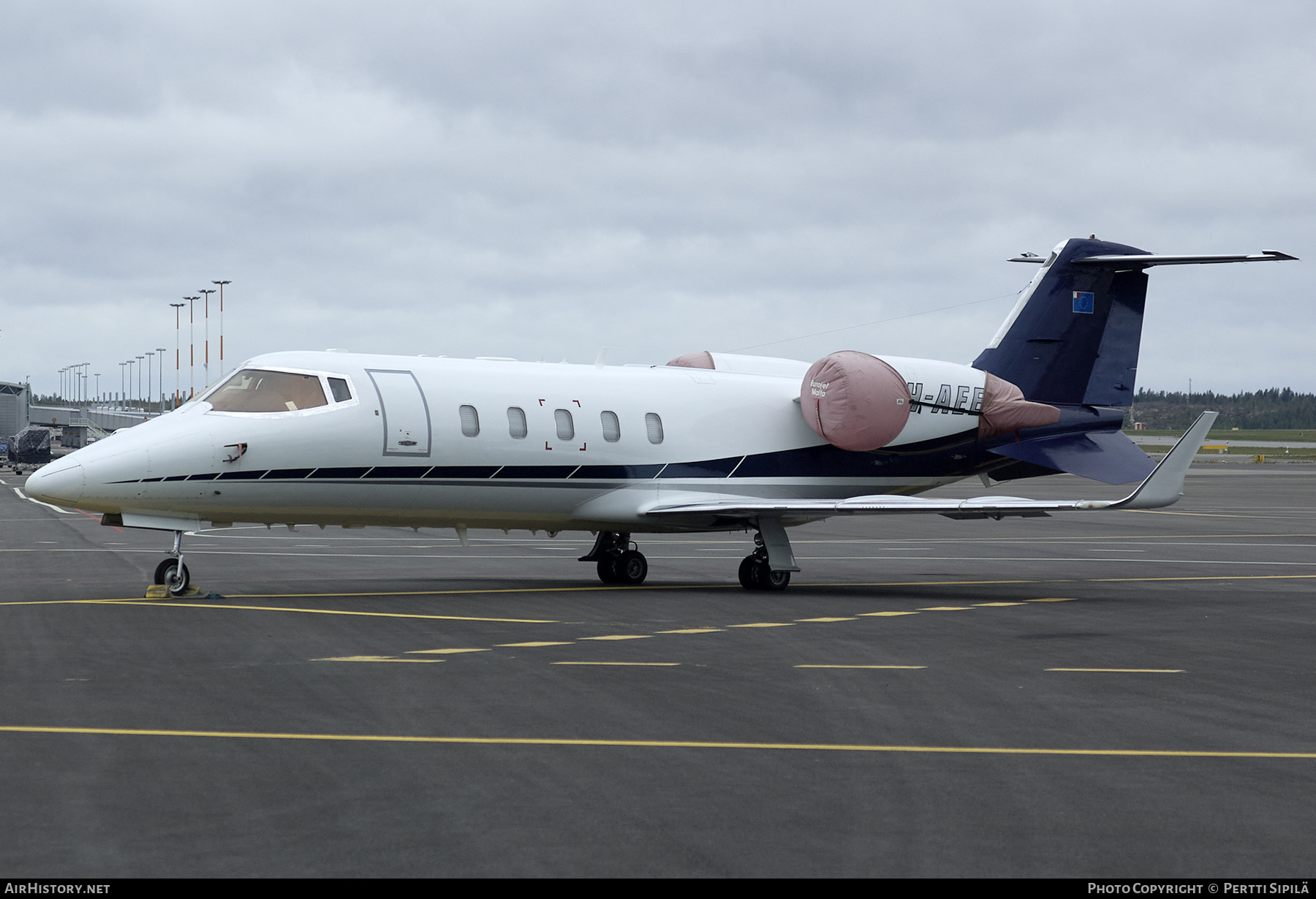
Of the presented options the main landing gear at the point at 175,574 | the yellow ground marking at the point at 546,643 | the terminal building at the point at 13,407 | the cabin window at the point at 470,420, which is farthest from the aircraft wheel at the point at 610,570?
the terminal building at the point at 13,407

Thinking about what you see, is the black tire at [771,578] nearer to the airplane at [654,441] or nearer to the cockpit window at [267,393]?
the airplane at [654,441]

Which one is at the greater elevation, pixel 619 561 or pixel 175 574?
pixel 175 574

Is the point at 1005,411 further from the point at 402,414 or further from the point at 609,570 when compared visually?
the point at 402,414

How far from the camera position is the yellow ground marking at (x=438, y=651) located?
13.2 metres

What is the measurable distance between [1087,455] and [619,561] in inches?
359

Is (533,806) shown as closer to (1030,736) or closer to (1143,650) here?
(1030,736)

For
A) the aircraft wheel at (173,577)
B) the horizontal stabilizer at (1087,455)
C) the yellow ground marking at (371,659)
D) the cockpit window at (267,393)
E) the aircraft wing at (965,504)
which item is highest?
the cockpit window at (267,393)

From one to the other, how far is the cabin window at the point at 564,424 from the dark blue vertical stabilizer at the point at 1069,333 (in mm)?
8997

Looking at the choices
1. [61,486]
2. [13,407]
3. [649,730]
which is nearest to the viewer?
[649,730]

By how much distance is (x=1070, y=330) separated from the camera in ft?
82.5

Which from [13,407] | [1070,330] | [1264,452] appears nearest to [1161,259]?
[1070,330]

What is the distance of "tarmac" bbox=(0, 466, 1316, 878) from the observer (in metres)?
6.63

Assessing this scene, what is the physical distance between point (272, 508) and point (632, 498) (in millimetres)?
5708

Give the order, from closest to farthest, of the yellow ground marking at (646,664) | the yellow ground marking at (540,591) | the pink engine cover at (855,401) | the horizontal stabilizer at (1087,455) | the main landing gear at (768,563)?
the yellow ground marking at (646,664), the yellow ground marking at (540,591), the main landing gear at (768,563), the pink engine cover at (855,401), the horizontal stabilizer at (1087,455)
